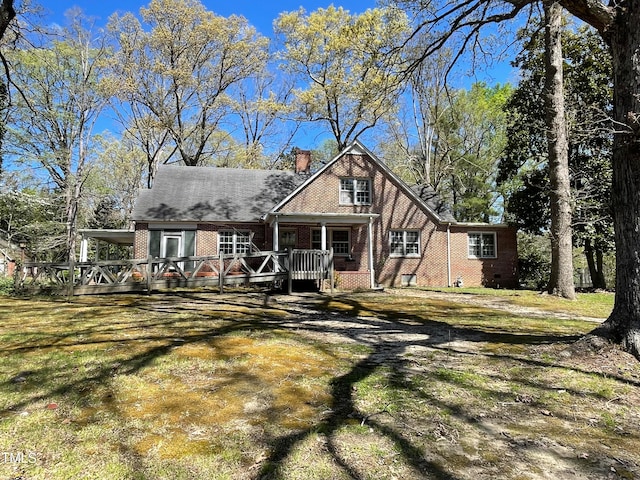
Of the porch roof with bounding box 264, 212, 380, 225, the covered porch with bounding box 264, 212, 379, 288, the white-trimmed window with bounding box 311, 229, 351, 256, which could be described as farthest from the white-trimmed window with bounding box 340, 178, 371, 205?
the porch roof with bounding box 264, 212, 380, 225

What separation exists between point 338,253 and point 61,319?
13.0m

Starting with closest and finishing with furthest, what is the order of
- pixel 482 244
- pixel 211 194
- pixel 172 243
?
pixel 172 243 < pixel 211 194 < pixel 482 244

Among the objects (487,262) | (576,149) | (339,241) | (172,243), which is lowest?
(487,262)

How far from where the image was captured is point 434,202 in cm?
2111

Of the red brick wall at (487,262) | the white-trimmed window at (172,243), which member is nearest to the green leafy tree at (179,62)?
the white-trimmed window at (172,243)

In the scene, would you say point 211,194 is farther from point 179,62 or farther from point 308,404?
point 308,404

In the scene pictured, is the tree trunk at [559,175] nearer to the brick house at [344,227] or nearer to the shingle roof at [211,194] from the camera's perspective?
the brick house at [344,227]

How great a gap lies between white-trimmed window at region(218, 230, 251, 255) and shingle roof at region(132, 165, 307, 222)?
0.67 metres

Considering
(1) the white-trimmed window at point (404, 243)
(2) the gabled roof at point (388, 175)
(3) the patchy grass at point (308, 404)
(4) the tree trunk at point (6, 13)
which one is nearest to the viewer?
(3) the patchy grass at point (308, 404)

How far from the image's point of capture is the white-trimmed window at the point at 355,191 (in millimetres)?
18906

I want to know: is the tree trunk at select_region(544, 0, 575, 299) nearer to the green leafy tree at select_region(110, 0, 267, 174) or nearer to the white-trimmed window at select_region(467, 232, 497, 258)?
the white-trimmed window at select_region(467, 232, 497, 258)

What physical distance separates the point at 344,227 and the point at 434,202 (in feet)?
18.7

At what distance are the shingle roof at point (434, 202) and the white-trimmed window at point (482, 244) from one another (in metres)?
1.49

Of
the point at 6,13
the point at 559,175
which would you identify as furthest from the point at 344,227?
the point at 6,13
